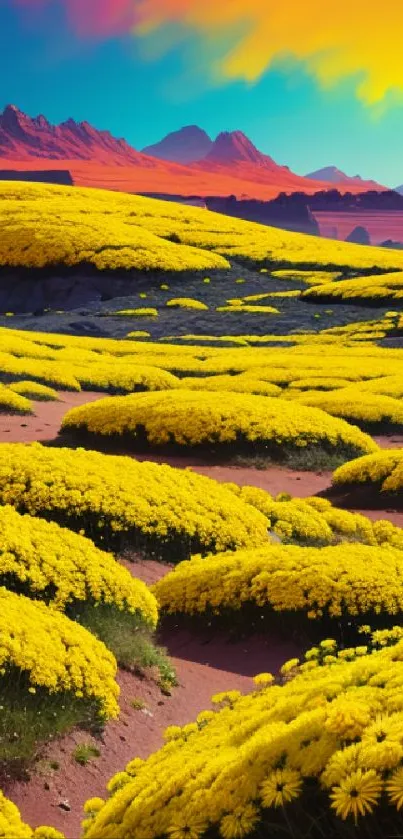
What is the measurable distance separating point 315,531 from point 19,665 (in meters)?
10.2

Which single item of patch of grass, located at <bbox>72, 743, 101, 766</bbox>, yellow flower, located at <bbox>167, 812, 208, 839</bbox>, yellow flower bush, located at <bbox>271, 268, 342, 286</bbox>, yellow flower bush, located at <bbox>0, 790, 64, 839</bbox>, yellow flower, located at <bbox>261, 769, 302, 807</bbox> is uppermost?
yellow flower bush, located at <bbox>271, 268, 342, 286</bbox>

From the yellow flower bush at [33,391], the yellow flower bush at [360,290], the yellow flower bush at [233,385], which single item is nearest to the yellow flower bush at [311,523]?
the yellow flower bush at [33,391]

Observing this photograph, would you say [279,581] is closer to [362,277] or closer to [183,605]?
[183,605]

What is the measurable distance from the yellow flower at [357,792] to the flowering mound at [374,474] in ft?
59.7

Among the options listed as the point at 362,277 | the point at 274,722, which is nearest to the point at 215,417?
the point at 274,722

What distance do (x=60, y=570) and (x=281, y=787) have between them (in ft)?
22.3

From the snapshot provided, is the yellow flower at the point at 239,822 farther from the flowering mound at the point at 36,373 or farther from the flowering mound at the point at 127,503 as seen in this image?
the flowering mound at the point at 36,373

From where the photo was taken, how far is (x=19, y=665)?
9234mm

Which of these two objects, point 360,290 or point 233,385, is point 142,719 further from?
point 360,290

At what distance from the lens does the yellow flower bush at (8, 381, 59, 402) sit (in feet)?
114

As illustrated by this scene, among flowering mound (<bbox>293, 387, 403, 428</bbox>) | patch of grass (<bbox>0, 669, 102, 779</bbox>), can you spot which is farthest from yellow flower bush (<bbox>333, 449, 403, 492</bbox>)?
patch of grass (<bbox>0, 669, 102, 779</bbox>)

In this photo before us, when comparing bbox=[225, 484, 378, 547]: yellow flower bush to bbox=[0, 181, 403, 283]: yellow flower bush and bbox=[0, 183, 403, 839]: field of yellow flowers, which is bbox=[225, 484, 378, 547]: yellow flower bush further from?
bbox=[0, 181, 403, 283]: yellow flower bush

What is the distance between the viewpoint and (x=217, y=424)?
26109mm

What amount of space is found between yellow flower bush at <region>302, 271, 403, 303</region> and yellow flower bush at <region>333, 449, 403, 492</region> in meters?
54.4
